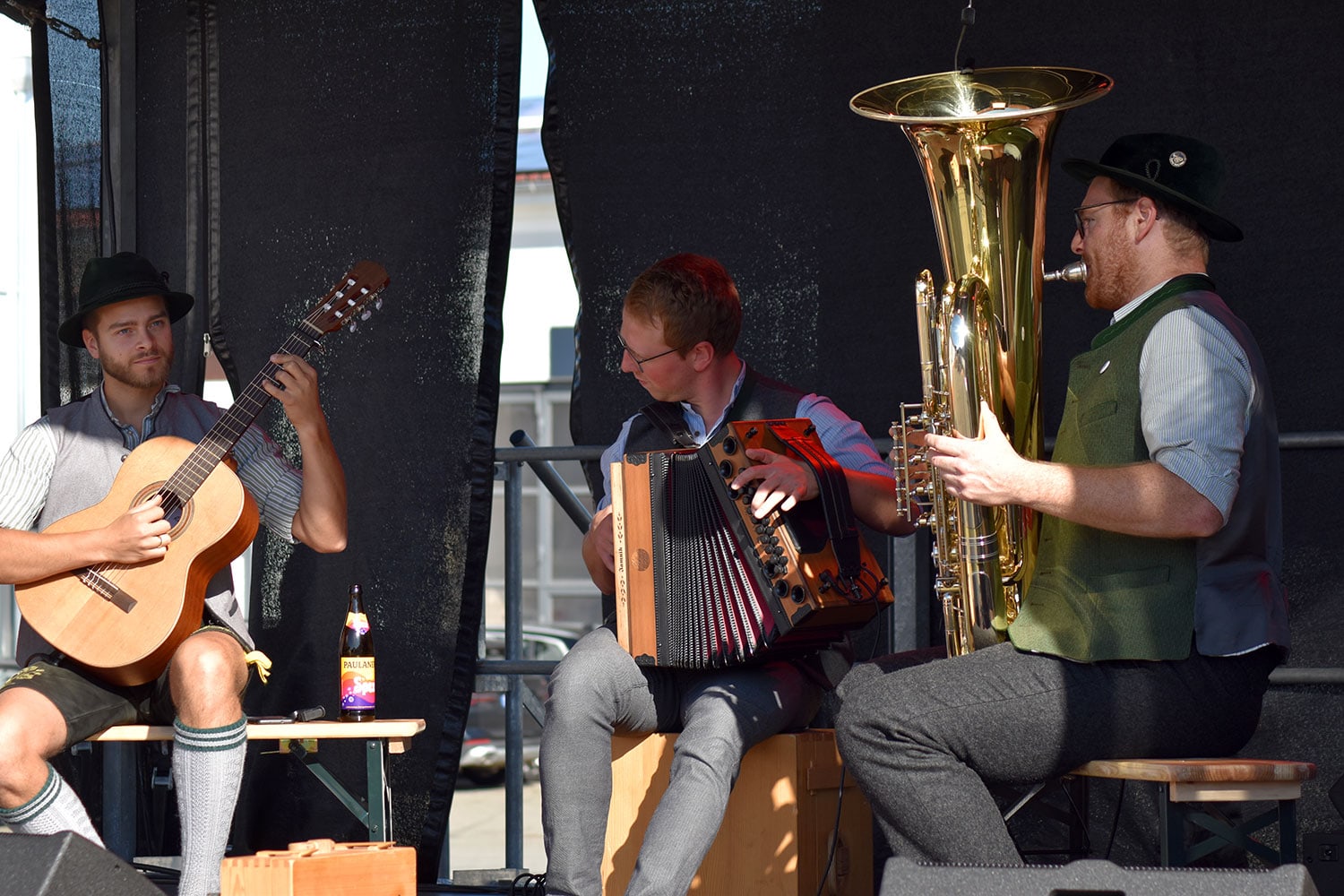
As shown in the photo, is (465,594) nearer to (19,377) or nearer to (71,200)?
(71,200)

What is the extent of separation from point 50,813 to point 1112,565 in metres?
2.23

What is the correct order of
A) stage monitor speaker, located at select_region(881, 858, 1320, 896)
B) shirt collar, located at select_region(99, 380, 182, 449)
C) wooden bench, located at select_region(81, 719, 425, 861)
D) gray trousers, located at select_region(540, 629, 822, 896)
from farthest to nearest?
shirt collar, located at select_region(99, 380, 182, 449), wooden bench, located at select_region(81, 719, 425, 861), gray trousers, located at select_region(540, 629, 822, 896), stage monitor speaker, located at select_region(881, 858, 1320, 896)

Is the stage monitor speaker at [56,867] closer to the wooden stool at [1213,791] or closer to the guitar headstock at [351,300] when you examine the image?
the wooden stool at [1213,791]

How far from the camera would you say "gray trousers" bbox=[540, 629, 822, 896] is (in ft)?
8.50

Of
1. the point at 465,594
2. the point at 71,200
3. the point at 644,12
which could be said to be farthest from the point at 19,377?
the point at 644,12

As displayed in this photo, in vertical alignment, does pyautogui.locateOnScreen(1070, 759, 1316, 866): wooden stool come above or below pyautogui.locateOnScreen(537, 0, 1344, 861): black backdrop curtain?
below

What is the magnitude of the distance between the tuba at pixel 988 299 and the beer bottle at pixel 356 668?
1.58 metres

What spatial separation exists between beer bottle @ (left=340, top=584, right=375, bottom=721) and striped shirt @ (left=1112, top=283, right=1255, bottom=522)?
2.03 meters

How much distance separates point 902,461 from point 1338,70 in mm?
1690

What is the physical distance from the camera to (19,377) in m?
5.10

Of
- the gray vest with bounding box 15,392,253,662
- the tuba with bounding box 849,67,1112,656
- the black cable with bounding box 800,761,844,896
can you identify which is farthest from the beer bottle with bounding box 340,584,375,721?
the tuba with bounding box 849,67,1112,656

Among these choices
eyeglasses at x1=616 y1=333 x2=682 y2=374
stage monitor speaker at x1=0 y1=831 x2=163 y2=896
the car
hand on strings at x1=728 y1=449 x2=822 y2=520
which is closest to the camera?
stage monitor speaker at x1=0 y1=831 x2=163 y2=896

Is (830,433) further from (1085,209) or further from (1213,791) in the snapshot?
(1213,791)

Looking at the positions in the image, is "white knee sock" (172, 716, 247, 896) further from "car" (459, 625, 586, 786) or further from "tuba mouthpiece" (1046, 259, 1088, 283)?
"car" (459, 625, 586, 786)
